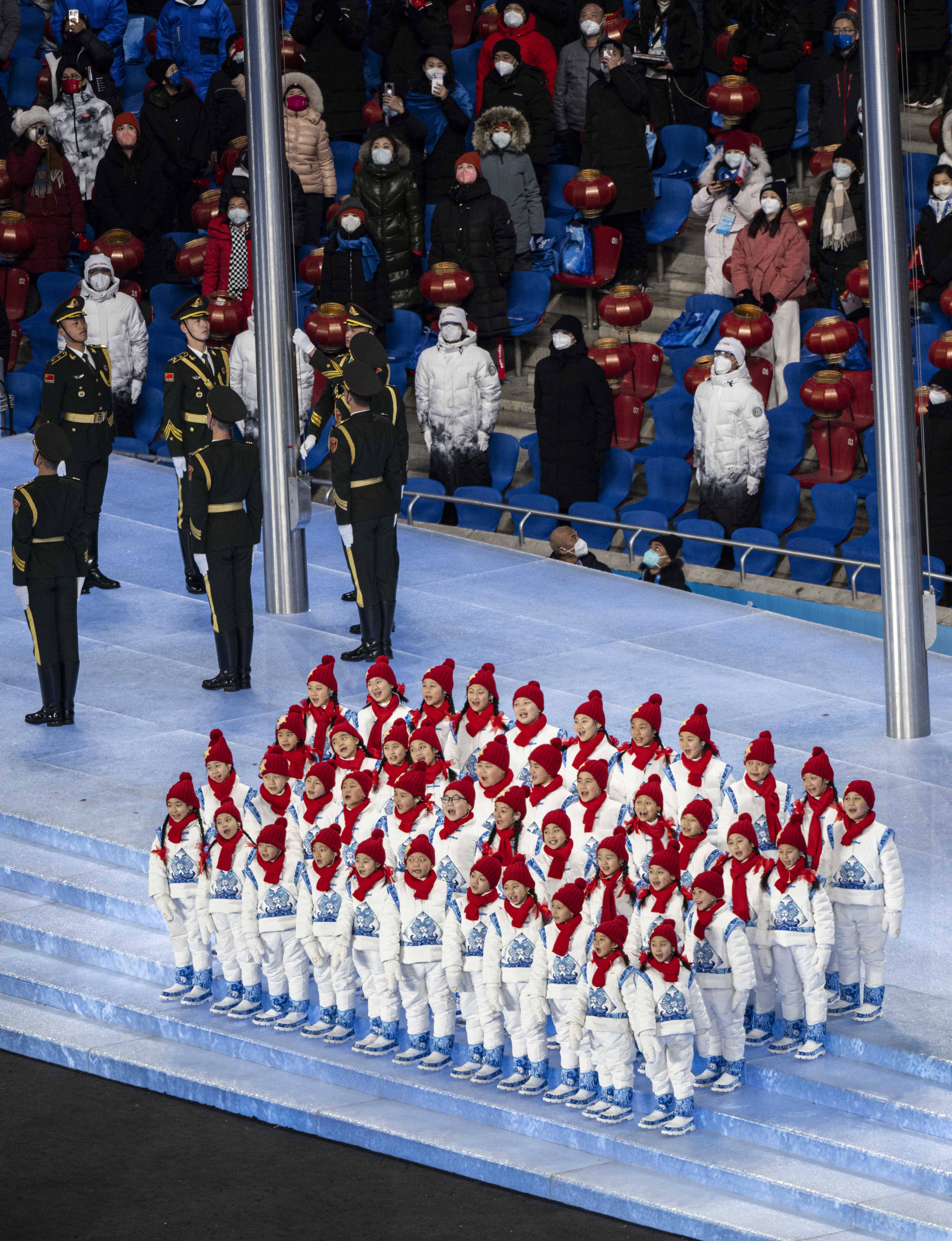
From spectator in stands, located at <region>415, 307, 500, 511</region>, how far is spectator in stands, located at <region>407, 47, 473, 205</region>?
265 centimetres

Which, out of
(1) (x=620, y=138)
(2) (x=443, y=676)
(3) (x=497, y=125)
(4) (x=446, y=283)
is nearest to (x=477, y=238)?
(4) (x=446, y=283)

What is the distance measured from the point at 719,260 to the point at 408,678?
5.05 meters

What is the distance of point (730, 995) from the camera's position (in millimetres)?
9945

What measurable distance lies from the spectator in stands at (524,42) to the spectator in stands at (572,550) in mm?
4538

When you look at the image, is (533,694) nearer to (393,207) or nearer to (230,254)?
(393,207)

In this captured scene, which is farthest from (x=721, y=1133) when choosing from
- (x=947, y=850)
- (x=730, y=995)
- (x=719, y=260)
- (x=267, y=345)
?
(x=719, y=260)

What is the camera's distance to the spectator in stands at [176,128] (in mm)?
21375

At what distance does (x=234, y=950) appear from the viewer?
36.9 ft

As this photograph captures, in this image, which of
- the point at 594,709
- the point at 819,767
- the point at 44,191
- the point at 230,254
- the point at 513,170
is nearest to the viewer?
the point at 819,767

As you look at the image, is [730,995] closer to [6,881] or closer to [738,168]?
[6,881]

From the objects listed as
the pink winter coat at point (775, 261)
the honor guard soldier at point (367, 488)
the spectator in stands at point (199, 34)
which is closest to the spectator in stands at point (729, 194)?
the pink winter coat at point (775, 261)

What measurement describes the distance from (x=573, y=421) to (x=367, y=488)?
294cm

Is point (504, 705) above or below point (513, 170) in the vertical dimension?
below

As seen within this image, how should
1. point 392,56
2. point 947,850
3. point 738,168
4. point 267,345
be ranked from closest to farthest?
point 947,850 < point 267,345 < point 738,168 < point 392,56
